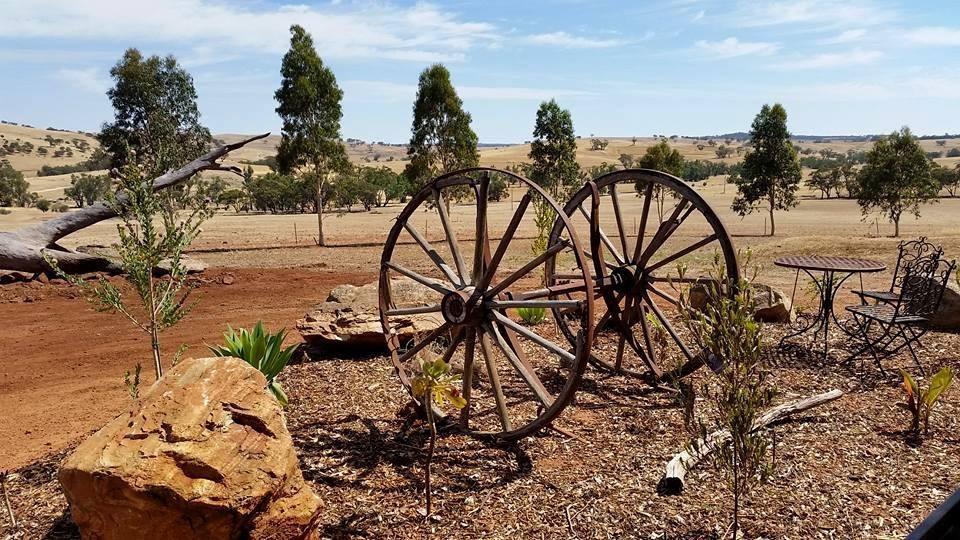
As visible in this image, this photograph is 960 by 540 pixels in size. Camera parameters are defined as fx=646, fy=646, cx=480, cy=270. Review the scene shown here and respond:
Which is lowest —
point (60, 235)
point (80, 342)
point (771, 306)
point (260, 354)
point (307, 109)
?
point (80, 342)

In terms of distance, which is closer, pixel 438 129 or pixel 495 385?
pixel 495 385

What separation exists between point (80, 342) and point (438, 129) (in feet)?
64.0

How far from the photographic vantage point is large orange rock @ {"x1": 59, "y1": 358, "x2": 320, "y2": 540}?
11.1ft

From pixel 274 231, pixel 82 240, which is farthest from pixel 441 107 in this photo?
pixel 82 240

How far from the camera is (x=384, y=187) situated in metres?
56.5

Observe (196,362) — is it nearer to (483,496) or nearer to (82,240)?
(483,496)

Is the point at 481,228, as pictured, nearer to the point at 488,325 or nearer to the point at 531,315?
the point at 488,325

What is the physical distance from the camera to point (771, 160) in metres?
28.3

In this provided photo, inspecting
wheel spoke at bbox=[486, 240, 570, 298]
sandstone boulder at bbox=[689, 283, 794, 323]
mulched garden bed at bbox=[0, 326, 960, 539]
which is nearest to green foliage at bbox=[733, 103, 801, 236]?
sandstone boulder at bbox=[689, 283, 794, 323]

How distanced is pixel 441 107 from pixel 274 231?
10385 millimetres

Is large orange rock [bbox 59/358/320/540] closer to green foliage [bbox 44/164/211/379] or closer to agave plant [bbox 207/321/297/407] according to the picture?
green foliage [bbox 44/164/211/379]

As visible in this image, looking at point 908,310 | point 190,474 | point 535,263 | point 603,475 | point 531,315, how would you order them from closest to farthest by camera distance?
point 190,474 < point 603,475 < point 535,263 < point 908,310 < point 531,315

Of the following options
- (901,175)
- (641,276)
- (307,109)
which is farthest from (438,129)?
(641,276)

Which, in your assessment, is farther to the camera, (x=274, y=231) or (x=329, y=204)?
(x=329, y=204)
